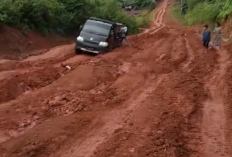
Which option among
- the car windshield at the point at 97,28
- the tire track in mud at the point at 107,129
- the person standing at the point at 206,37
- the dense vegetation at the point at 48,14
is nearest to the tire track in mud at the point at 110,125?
the tire track in mud at the point at 107,129

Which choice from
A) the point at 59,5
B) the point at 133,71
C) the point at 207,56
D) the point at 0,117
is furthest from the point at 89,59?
the point at 59,5

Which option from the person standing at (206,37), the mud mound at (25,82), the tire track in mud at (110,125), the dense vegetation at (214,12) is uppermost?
the tire track in mud at (110,125)

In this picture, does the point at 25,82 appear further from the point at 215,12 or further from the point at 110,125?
the point at 215,12

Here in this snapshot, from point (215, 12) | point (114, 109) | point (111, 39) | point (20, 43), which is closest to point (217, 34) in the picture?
point (111, 39)

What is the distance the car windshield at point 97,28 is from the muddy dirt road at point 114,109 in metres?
2.27

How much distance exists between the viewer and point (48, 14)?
90.3ft

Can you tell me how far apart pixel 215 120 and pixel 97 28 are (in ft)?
35.5

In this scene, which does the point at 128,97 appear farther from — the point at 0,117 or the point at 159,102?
the point at 0,117

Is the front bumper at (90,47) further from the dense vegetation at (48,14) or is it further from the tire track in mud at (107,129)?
the tire track in mud at (107,129)

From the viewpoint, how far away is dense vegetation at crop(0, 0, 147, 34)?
77.8 ft

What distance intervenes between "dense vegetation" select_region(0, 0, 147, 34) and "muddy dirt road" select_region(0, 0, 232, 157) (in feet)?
22.5

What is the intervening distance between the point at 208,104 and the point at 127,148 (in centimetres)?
486

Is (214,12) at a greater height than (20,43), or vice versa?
(20,43)

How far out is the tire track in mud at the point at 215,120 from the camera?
8859 millimetres
